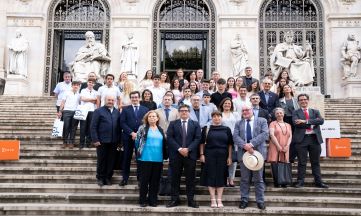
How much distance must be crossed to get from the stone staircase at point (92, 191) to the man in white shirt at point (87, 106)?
1.19 ft

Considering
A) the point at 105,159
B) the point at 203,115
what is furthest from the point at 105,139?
the point at 203,115

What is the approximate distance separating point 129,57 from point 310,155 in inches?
461

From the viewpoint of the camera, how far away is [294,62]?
17.1m

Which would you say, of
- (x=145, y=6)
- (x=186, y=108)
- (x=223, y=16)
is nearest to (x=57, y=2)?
(x=145, y=6)

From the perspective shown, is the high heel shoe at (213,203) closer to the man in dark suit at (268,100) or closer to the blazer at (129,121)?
the blazer at (129,121)

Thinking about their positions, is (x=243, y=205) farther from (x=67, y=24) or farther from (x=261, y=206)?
(x=67, y=24)

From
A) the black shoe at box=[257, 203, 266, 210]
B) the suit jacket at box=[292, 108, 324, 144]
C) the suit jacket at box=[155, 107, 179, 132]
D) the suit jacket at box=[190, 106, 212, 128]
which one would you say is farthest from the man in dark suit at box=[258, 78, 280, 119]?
the black shoe at box=[257, 203, 266, 210]

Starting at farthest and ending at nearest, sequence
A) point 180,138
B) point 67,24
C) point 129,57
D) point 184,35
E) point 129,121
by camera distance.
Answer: point 184,35, point 67,24, point 129,57, point 129,121, point 180,138

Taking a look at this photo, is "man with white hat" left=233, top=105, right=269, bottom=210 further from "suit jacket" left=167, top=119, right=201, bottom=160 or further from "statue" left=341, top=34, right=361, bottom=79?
"statue" left=341, top=34, right=361, bottom=79

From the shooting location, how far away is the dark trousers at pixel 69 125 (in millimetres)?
9906

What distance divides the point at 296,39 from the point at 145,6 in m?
7.01

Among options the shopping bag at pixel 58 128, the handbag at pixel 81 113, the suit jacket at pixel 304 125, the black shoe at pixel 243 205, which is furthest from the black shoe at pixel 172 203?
the shopping bag at pixel 58 128

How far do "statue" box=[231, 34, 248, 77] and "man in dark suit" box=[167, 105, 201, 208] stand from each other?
460 inches

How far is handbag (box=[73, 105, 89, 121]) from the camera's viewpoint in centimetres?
960
